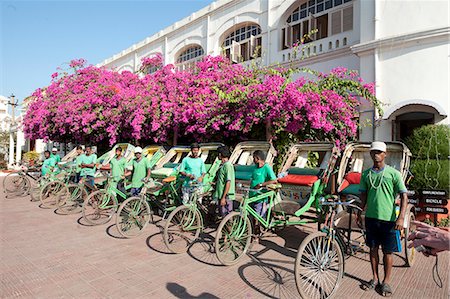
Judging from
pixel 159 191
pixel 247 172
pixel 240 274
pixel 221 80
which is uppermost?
pixel 221 80

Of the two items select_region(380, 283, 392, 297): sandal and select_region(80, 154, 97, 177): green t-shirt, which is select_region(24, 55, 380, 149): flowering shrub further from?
select_region(380, 283, 392, 297): sandal

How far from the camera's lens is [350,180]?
6.11 metres

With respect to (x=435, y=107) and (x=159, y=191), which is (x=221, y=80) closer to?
(x=159, y=191)

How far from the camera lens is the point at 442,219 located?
7078 mm

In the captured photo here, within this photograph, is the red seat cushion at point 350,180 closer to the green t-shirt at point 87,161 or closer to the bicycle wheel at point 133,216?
the bicycle wheel at point 133,216

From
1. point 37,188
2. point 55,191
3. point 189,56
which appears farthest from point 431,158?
point 189,56

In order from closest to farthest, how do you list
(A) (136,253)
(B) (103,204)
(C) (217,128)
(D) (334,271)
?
1. (D) (334,271)
2. (A) (136,253)
3. (B) (103,204)
4. (C) (217,128)

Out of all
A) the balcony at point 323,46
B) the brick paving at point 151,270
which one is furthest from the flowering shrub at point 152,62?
the brick paving at point 151,270

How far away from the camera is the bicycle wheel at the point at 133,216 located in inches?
232

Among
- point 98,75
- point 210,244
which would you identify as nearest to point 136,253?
point 210,244

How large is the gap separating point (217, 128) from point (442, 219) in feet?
19.6

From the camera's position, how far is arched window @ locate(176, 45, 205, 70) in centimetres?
1809

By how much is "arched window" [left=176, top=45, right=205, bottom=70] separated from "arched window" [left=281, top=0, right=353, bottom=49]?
19.3 feet

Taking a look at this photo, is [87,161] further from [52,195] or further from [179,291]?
[179,291]
